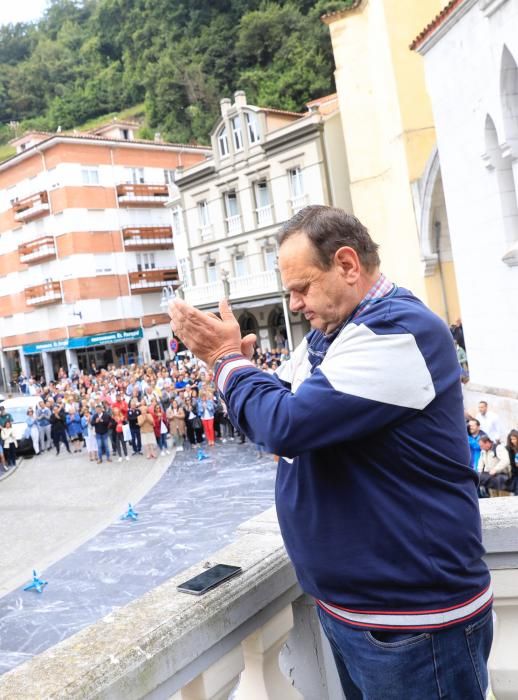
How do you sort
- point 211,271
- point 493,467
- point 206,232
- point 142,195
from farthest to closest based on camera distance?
point 142,195 → point 211,271 → point 206,232 → point 493,467

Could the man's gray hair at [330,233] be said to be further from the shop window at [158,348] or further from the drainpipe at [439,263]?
the shop window at [158,348]

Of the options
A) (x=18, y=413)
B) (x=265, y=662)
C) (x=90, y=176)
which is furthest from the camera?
(x=90, y=176)

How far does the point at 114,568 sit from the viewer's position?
10125mm

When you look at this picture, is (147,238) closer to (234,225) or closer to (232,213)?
(232,213)

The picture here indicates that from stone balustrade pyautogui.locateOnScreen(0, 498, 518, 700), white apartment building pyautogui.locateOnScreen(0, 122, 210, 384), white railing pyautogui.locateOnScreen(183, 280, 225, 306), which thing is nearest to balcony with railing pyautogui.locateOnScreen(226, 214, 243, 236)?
white railing pyautogui.locateOnScreen(183, 280, 225, 306)

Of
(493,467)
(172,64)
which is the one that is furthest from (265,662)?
(172,64)

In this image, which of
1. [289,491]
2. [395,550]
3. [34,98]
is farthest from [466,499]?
[34,98]

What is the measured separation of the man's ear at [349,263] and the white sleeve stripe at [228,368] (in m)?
0.38

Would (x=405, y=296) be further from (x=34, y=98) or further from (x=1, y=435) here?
(x=34, y=98)

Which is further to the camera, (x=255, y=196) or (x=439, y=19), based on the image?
(x=255, y=196)

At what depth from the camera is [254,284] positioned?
32.7 metres

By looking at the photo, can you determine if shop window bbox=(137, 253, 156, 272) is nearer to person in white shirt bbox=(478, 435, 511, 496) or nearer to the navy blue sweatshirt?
person in white shirt bbox=(478, 435, 511, 496)

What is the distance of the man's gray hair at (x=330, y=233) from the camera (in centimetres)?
182

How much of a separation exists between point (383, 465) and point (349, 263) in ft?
1.88
